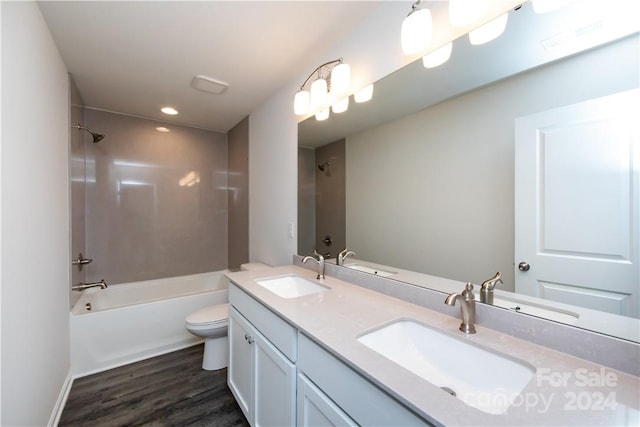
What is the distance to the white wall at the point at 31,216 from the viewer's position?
3.45 ft

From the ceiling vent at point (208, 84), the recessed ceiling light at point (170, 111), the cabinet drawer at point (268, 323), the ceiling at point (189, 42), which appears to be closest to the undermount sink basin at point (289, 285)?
the cabinet drawer at point (268, 323)

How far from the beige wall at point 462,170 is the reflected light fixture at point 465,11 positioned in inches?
10.8

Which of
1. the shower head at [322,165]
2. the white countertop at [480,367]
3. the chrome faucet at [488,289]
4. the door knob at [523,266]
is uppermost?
the shower head at [322,165]

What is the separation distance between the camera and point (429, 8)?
46.8 inches

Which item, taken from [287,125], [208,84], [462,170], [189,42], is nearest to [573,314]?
[462,170]

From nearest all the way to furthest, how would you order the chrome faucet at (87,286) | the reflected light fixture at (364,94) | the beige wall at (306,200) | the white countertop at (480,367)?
the white countertop at (480,367), the reflected light fixture at (364,94), the beige wall at (306,200), the chrome faucet at (87,286)

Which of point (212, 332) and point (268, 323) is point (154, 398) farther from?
point (268, 323)

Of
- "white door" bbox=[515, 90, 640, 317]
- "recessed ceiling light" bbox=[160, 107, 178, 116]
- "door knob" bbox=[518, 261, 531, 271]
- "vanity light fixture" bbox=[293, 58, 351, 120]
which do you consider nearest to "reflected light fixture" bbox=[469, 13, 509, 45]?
"white door" bbox=[515, 90, 640, 317]

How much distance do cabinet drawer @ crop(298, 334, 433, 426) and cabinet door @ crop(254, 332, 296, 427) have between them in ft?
0.38

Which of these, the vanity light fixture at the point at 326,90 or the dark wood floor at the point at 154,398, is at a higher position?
the vanity light fixture at the point at 326,90

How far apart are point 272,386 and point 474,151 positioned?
4.46 ft

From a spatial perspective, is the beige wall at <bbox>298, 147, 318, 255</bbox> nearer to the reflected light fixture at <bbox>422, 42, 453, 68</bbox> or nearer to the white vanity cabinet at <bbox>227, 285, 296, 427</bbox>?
the white vanity cabinet at <bbox>227, 285, 296, 427</bbox>

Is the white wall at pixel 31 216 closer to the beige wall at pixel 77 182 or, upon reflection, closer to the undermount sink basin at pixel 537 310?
the beige wall at pixel 77 182

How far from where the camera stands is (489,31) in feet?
3.37
